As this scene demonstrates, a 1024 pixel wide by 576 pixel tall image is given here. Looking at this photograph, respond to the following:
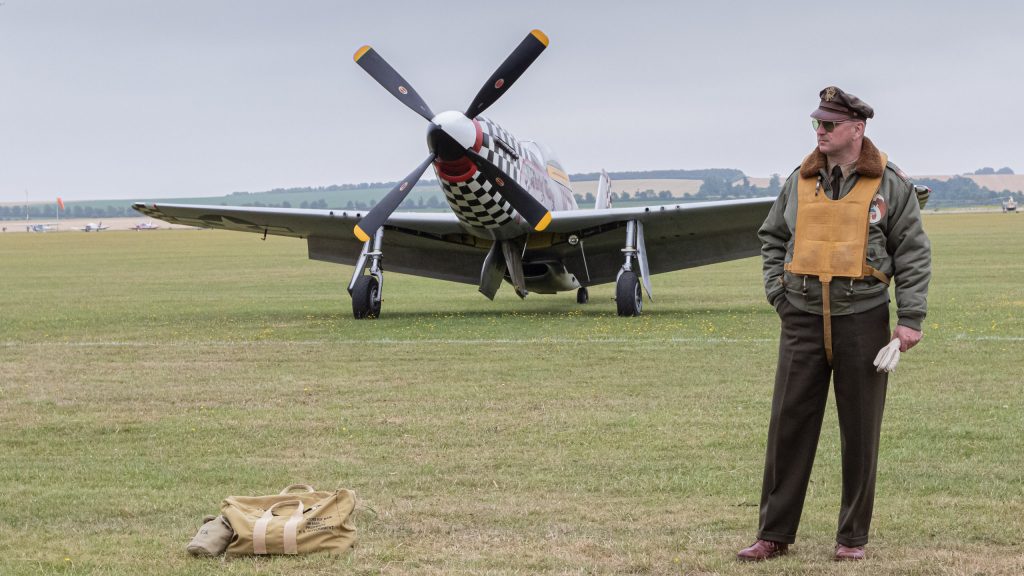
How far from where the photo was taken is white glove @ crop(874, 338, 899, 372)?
17.3ft

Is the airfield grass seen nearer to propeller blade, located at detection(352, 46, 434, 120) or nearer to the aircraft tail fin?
propeller blade, located at detection(352, 46, 434, 120)

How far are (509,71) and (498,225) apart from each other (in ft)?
8.00

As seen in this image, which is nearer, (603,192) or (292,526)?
(292,526)

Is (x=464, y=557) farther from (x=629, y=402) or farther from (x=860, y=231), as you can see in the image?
(x=629, y=402)

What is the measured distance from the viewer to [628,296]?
1956cm

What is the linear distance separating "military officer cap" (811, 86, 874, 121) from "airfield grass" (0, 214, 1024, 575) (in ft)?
5.90

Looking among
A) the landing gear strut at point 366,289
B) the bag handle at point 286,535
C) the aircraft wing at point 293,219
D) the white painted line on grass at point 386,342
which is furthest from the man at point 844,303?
the aircraft wing at point 293,219

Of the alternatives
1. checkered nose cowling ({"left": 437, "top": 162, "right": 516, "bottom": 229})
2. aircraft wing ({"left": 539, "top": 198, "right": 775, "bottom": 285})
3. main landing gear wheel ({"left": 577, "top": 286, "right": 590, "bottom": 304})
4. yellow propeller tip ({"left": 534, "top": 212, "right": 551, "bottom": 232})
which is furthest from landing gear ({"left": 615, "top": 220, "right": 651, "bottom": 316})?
main landing gear wheel ({"left": 577, "top": 286, "right": 590, "bottom": 304})

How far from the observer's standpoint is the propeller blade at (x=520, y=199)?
60.6 ft

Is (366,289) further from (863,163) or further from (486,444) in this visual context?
(863,163)

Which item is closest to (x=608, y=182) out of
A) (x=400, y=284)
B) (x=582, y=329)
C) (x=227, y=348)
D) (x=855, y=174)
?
(x=400, y=284)

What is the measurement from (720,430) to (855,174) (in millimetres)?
3682

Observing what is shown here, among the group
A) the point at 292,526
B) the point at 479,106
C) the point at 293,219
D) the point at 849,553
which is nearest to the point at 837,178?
the point at 849,553

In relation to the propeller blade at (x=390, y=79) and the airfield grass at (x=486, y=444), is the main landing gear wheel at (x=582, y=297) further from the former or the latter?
the propeller blade at (x=390, y=79)
